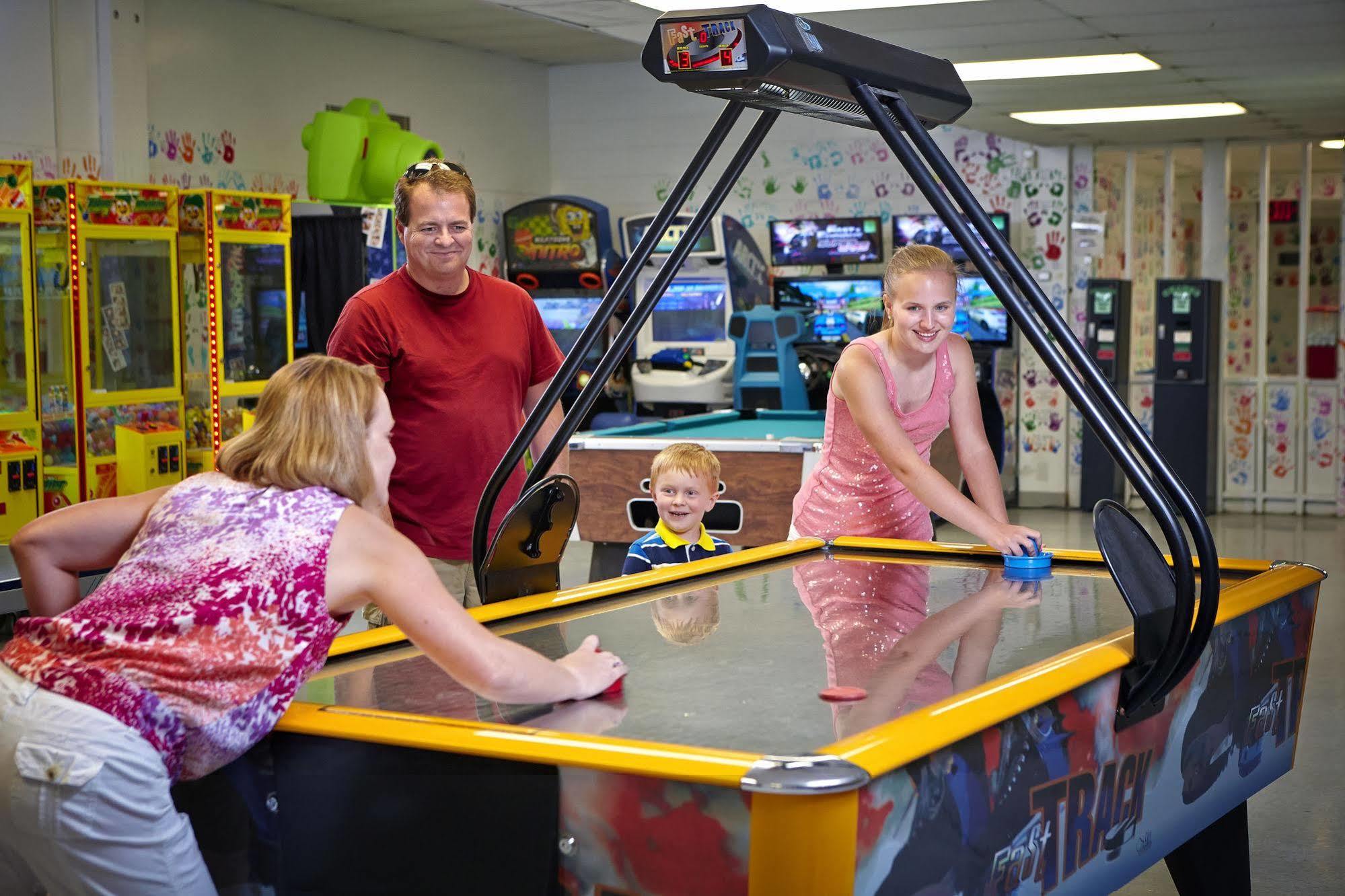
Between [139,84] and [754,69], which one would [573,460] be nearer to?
[139,84]

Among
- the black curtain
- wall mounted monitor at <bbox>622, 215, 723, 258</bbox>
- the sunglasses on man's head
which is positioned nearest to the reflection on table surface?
the sunglasses on man's head

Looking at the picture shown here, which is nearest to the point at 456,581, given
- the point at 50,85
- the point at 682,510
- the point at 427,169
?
the point at 682,510

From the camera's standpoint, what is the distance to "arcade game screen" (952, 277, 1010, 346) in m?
9.28

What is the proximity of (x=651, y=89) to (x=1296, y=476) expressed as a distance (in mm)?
5140

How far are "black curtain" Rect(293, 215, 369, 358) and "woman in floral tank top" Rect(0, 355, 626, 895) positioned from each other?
Result: 233 inches

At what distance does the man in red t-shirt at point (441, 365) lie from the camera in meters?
2.92

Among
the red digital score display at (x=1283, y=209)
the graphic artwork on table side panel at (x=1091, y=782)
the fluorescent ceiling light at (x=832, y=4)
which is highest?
the fluorescent ceiling light at (x=832, y=4)

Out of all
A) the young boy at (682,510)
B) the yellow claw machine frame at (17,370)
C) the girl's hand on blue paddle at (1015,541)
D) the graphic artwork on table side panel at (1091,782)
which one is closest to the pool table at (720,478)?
the young boy at (682,510)

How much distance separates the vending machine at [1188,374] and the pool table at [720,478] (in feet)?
12.5

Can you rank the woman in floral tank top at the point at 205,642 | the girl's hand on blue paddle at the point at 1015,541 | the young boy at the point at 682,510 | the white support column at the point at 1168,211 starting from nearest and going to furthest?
the woman in floral tank top at the point at 205,642
the girl's hand on blue paddle at the point at 1015,541
the young boy at the point at 682,510
the white support column at the point at 1168,211

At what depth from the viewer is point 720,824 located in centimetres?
148

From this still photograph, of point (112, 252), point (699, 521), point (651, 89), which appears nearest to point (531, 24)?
point (651, 89)

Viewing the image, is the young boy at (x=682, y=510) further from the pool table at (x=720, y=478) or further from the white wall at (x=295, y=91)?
the white wall at (x=295, y=91)

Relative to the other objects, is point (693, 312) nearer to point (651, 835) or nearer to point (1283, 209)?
point (1283, 209)
